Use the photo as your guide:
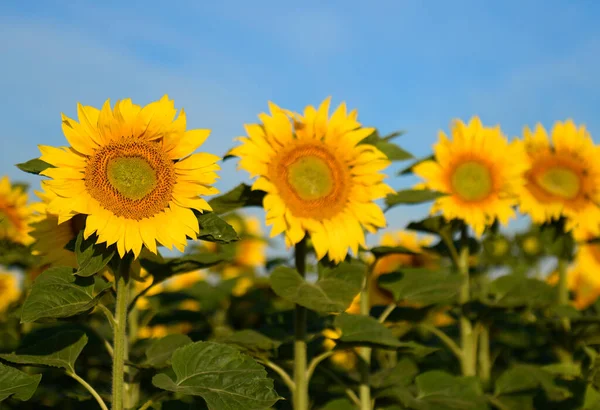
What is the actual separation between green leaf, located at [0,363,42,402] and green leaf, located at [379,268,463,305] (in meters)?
1.85

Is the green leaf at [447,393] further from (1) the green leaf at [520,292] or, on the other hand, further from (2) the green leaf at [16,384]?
(2) the green leaf at [16,384]

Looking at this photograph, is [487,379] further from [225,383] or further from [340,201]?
[225,383]

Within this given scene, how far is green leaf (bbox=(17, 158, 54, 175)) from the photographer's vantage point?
2.69m

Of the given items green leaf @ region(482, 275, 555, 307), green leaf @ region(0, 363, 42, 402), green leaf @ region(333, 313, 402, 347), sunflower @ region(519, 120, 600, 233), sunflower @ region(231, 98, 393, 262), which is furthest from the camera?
sunflower @ region(519, 120, 600, 233)

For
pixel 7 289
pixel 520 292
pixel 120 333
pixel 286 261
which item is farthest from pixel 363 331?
pixel 7 289

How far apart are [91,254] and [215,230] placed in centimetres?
44

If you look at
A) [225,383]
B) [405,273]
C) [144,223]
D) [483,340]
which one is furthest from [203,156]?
[483,340]

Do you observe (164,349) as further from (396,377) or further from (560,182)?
(560,182)

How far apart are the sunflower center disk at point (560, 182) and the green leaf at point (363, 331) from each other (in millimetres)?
2381

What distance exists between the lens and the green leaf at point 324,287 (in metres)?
2.84

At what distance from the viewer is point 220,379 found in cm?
258

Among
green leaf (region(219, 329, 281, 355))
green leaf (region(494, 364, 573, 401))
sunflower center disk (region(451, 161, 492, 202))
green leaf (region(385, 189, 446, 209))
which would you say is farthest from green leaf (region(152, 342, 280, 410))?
sunflower center disk (region(451, 161, 492, 202))

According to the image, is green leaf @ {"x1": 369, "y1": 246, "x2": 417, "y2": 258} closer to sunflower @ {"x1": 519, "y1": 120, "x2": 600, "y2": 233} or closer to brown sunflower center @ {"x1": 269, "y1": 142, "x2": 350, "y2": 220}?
brown sunflower center @ {"x1": 269, "y1": 142, "x2": 350, "y2": 220}

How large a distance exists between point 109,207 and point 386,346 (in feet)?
4.04
